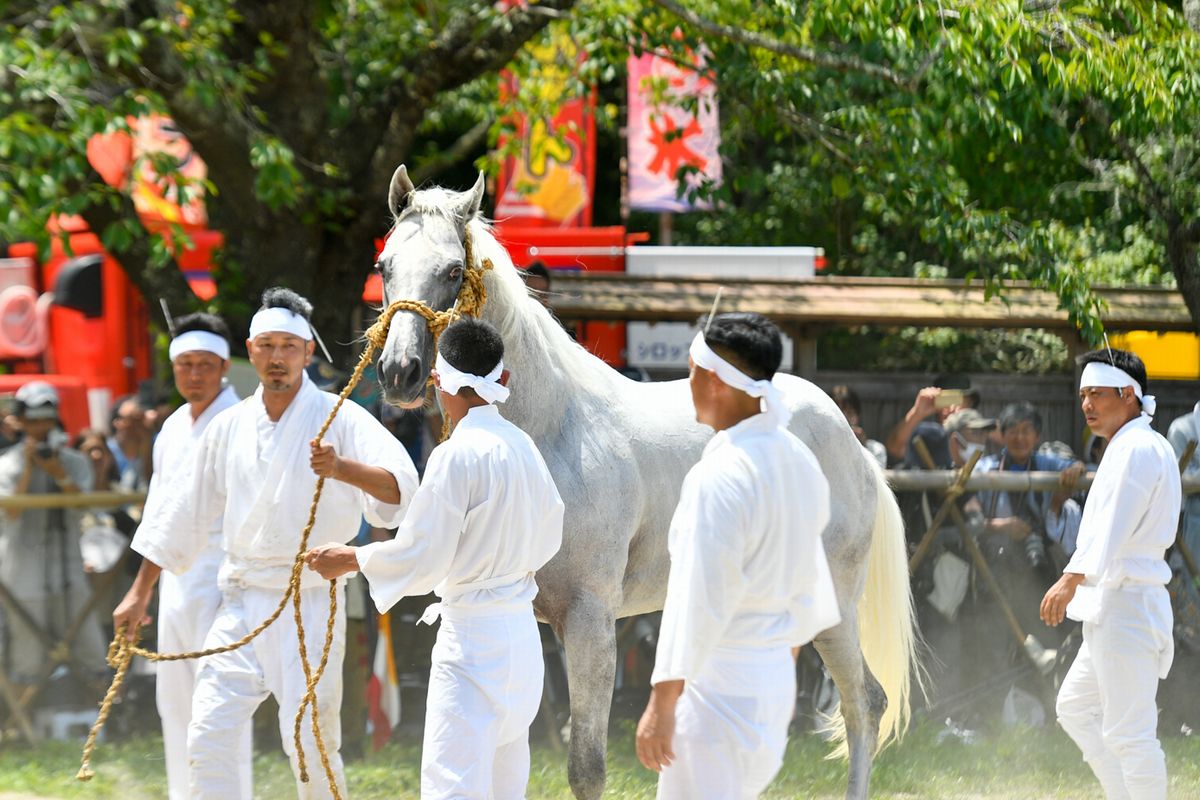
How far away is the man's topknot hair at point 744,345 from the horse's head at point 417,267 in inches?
55.1

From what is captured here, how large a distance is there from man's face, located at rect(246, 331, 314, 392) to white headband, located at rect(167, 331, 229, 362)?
2.30 ft

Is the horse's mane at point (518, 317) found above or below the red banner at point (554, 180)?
below

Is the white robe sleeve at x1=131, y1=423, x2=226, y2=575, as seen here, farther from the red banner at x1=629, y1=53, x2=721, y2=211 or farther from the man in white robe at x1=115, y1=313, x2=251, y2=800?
the red banner at x1=629, y1=53, x2=721, y2=211

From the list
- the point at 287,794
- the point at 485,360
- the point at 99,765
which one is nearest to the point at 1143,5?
the point at 485,360

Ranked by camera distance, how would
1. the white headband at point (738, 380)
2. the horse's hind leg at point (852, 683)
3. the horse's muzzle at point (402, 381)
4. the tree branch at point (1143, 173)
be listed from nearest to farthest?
the white headband at point (738, 380) → the horse's muzzle at point (402, 381) → the horse's hind leg at point (852, 683) → the tree branch at point (1143, 173)

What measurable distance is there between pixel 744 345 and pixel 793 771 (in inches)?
178

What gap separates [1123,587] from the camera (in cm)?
577

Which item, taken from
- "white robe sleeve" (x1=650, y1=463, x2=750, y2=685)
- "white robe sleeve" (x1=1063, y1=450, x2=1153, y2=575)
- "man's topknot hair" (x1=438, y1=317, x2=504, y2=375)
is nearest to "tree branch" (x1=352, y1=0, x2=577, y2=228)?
"man's topknot hair" (x1=438, y1=317, x2=504, y2=375)

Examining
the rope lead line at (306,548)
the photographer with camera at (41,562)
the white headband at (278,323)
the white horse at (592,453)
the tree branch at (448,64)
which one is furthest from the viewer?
the tree branch at (448,64)

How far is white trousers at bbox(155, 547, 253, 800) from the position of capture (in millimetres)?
5836

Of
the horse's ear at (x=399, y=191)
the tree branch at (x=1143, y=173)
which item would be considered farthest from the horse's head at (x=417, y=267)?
the tree branch at (x=1143, y=173)

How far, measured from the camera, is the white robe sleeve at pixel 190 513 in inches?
227

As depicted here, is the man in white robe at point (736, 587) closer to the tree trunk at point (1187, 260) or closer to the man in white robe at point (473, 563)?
the man in white robe at point (473, 563)

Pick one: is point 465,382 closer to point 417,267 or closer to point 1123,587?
point 417,267
